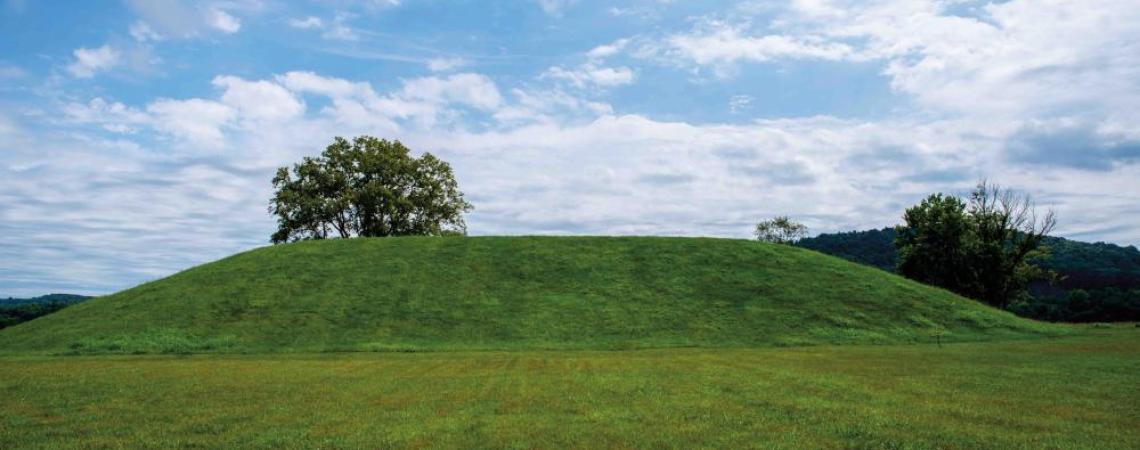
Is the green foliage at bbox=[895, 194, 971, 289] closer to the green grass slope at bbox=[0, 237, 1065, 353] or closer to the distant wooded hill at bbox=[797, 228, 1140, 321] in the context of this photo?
the distant wooded hill at bbox=[797, 228, 1140, 321]

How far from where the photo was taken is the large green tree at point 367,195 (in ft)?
265

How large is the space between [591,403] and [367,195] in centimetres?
6872

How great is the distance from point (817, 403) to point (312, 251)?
54.2 metres

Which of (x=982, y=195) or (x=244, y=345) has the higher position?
(x=982, y=195)

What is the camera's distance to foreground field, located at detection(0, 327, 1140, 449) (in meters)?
13.8

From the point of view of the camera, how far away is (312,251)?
62812mm

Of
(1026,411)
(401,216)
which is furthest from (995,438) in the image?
(401,216)

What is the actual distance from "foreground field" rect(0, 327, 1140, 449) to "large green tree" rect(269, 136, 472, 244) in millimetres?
49914

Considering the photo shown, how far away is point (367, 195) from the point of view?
8169 centimetres

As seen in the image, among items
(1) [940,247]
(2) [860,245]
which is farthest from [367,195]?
(2) [860,245]

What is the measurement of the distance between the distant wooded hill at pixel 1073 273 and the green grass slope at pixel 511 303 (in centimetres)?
3841

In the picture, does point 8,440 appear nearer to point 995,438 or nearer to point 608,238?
point 995,438

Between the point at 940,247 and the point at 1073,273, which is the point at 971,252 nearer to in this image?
the point at 940,247

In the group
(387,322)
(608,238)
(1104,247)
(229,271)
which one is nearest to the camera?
(387,322)
